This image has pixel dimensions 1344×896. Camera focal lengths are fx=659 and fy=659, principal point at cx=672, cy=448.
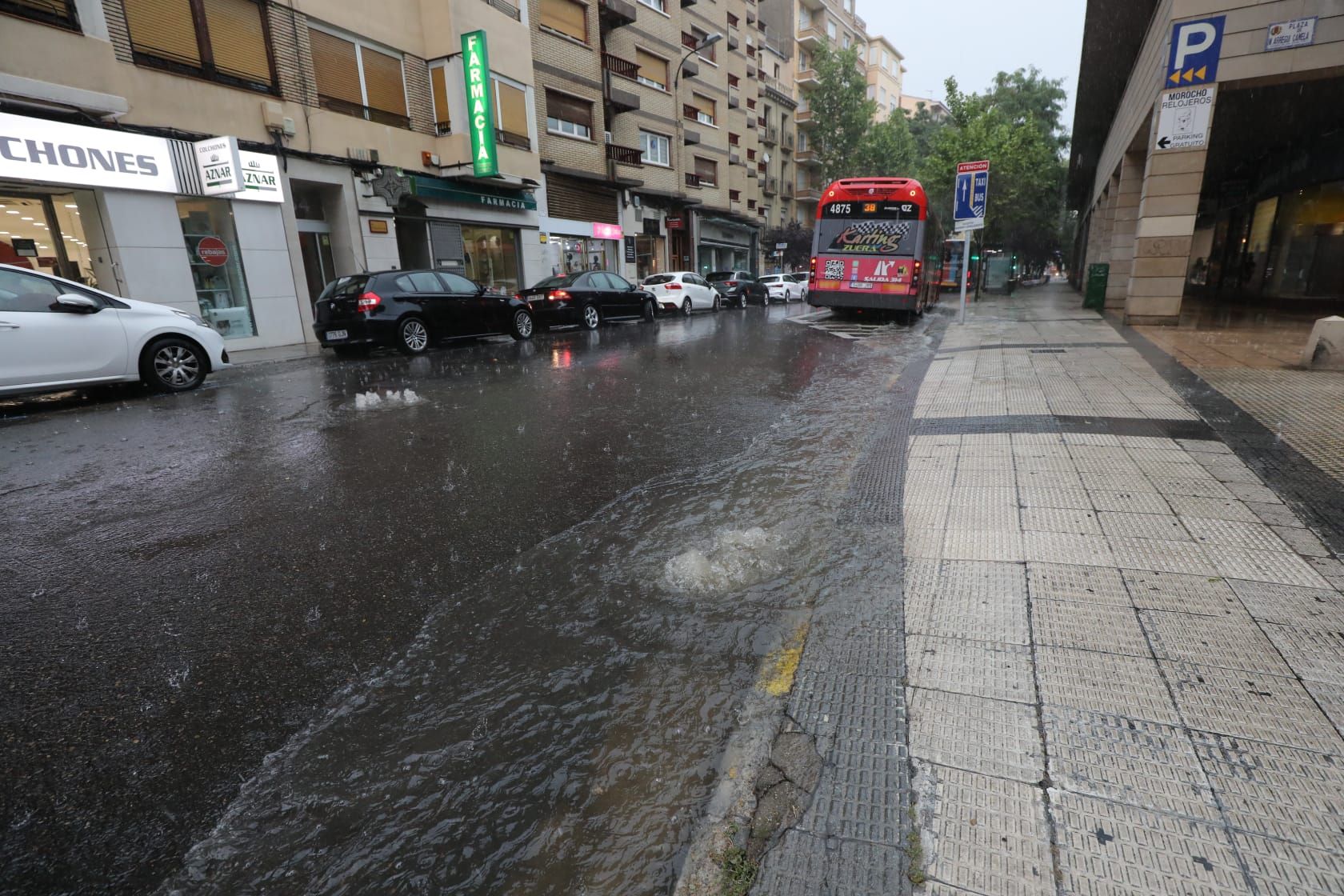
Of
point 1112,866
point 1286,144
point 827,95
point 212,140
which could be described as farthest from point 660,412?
point 827,95

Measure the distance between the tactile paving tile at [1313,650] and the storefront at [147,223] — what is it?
15693 mm

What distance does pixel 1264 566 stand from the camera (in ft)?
9.80

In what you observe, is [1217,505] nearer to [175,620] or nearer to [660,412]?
[660,412]

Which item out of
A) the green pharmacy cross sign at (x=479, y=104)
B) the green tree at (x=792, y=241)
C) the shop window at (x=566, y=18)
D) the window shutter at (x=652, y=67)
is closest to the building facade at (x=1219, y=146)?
the green pharmacy cross sign at (x=479, y=104)

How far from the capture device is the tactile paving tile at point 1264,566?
287 centimetres

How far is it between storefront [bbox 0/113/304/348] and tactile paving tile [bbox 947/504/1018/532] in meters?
14.3

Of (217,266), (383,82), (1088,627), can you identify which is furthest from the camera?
(383,82)

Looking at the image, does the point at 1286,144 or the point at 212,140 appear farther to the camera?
the point at 1286,144

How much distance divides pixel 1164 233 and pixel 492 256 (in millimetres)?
17785

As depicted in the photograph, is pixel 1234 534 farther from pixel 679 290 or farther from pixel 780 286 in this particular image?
pixel 780 286

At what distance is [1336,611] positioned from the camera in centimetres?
260

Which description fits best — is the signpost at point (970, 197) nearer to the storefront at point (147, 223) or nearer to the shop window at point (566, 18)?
the shop window at point (566, 18)

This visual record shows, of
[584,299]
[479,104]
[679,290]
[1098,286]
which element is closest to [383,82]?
[479,104]

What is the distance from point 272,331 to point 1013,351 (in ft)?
49.5
